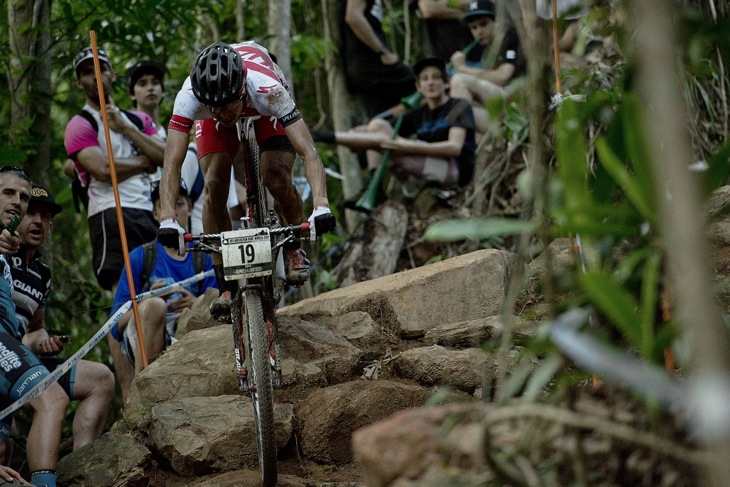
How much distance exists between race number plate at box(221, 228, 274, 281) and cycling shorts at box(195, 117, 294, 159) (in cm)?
89

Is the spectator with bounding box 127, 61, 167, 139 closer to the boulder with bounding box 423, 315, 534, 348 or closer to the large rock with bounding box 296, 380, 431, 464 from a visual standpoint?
the boulder with bounding box 423, 315, 534, 348

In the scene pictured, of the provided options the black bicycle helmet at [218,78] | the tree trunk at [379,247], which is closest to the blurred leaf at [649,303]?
the black bicycle helmet at [218,78]

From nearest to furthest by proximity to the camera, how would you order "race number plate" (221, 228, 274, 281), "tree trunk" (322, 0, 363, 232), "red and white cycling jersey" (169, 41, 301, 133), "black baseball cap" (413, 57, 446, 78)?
"race number plate" (221, 228, 274, 281) < "red and white cycling jersey" (169, 41, 301, 133) < "black baseball cap" (413, 57, 446, 78) < "tree trunk" (322, 0, 363, 232)

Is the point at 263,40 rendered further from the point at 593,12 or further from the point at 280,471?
the point at 593,12

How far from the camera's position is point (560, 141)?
2209 mm

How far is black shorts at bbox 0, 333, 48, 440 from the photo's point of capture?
5.00m

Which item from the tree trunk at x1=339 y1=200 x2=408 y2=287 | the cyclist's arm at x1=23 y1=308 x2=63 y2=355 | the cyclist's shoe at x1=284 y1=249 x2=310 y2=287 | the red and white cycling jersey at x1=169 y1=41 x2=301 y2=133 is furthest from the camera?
the tree trunk at x1=339 y1=200 x2=408 y2=287

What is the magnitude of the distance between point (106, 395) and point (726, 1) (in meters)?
4.24

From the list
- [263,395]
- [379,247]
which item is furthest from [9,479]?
[379,247]

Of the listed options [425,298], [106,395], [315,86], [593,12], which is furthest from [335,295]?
[315,86]

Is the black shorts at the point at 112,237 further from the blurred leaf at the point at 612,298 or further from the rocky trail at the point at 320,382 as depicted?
the blurred leaf at the point at 612,298

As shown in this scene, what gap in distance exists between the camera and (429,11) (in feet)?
32.1

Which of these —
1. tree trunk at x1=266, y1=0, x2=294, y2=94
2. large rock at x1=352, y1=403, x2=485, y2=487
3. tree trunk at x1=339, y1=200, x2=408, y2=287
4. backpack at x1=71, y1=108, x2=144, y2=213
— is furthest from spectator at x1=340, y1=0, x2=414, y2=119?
large rock at x1=352, y1=403, x2=485, y2=487

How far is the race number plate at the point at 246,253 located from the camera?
4.80 metres
